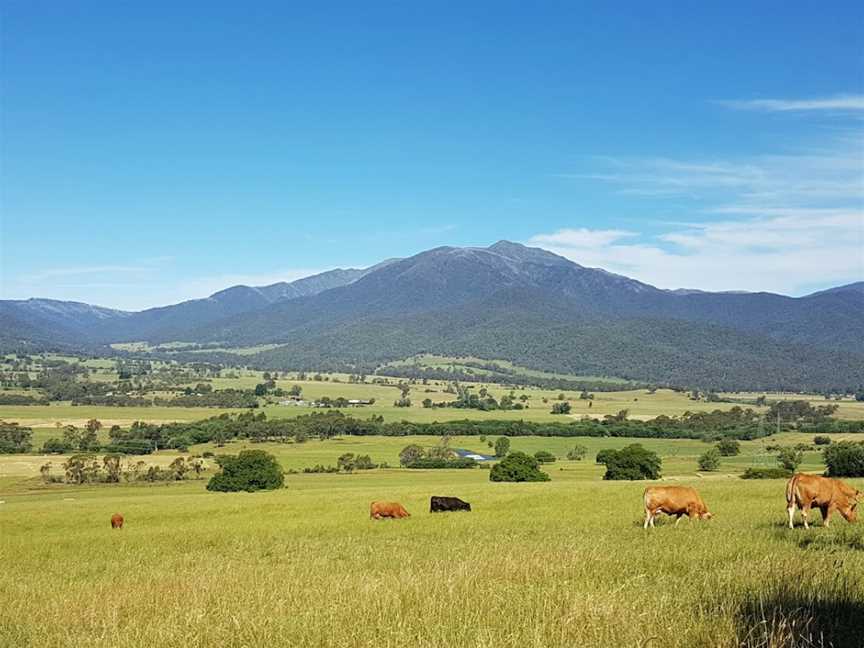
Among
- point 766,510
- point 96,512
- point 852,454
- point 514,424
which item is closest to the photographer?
point 766,510

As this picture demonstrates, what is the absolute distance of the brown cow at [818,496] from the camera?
61.8 feet

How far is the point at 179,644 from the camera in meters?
7.58

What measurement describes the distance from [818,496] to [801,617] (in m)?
13.0

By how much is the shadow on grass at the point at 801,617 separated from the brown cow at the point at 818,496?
10325 millimetres

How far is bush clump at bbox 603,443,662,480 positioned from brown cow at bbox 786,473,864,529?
52416 millimetres

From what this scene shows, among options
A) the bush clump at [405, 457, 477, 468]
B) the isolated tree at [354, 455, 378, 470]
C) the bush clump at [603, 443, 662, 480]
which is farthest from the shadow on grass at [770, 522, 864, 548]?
the isolated tree at [354, 455, 378, 470]

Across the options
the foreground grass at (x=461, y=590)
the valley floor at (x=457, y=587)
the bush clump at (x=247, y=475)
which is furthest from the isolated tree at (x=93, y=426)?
the foreground grass at (x=461, y=590)

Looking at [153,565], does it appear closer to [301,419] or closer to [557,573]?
[557,573]

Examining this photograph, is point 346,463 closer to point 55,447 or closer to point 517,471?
point 517,471

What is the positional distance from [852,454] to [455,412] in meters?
139

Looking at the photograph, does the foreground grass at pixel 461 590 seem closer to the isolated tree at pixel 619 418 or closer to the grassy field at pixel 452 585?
the grassy field at pixel 452 585

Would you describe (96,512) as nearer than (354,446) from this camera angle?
Yes

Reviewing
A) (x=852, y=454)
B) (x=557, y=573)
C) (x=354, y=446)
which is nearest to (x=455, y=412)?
(x=354, y=446)

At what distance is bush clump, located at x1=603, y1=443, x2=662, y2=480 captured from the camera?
7150cm
